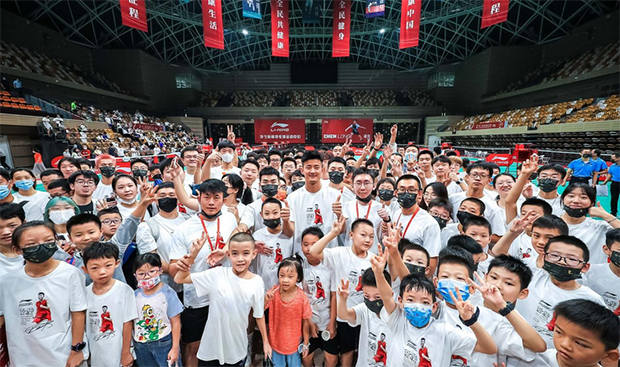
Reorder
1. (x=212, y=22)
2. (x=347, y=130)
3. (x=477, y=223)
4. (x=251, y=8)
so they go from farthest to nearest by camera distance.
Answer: (x=347, y=130) → (x=251, y=8) → (x=212, y=22) → (x=477, y=223)

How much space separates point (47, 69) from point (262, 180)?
25.4 meters

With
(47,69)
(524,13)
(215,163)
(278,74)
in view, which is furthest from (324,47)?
(215,163)

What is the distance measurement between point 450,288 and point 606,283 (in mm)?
1684

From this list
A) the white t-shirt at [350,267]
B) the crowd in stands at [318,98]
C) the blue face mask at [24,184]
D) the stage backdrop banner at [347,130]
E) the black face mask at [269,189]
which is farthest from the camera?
the crowd in stands at [318,98]

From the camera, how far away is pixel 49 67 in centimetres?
1936

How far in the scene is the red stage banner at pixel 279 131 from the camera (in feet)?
81.6

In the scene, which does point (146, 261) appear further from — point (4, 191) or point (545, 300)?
point (545, 300)

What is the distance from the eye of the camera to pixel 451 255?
221 cm

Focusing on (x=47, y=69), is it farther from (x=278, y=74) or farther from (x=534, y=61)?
(x=534, y=61)

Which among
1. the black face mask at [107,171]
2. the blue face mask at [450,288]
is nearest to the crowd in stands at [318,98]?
the black face mask at [107,171]

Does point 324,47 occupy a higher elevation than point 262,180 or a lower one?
higher

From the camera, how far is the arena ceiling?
19094 mm

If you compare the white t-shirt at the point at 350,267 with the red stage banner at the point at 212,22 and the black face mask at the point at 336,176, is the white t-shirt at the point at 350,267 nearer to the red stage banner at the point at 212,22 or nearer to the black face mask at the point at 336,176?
the black face mask at the point at 336,176

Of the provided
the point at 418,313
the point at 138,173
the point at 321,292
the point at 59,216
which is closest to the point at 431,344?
the point at 418,313
